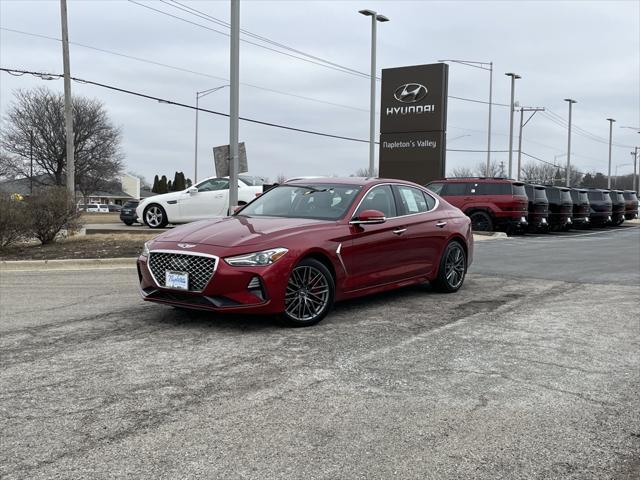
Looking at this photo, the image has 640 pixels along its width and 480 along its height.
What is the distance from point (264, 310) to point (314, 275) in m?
0.68

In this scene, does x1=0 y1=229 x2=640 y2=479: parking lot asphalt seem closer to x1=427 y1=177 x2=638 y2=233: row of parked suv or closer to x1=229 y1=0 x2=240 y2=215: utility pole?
x1=229 y1=0 x2=240 y2=215: utility pole

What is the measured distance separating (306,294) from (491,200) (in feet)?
53.2

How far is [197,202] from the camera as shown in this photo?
18406mm

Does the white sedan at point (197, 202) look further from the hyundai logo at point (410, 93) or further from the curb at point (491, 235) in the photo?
the hyundai logo at point (410, 93)

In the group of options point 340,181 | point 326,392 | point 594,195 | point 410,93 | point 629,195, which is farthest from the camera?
point 629,195

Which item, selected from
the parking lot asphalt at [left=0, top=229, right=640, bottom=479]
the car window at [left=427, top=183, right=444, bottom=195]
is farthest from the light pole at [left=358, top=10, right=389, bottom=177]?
the parking lot asphalt at [left=0, top=229, right=640, bottom=479]

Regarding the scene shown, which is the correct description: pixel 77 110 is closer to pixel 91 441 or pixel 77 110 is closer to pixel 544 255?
pixel 544 255

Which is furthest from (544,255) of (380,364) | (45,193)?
(45,193)

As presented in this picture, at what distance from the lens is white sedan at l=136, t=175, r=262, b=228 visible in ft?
59.9

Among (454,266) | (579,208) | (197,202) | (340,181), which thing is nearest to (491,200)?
(579,208)

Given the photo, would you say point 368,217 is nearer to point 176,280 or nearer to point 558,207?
point 176,280

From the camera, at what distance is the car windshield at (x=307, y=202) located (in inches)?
280

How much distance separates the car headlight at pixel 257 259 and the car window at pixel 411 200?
2.36 m

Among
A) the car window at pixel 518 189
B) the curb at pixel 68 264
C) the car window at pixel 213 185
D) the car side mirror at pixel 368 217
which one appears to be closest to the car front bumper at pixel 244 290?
Answer: the car side mirror at pixel 368 217
